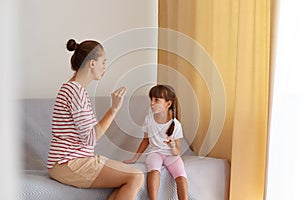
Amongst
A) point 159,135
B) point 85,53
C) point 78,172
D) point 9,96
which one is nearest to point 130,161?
point 159,135

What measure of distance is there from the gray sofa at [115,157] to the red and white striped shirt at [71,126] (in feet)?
0.37

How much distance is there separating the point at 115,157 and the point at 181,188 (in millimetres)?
445

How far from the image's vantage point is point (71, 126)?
2.02 metres

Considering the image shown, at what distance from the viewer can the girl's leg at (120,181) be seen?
6.35ft

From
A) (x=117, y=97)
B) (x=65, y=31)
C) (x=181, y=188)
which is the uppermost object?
(x=65, y=31)

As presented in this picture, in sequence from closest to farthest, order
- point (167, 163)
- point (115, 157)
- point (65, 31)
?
1. point (167, 163)
2. point (115, 157)
3. point (65, 31)

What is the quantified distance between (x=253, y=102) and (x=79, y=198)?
82cm

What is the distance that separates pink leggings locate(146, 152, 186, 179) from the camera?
7.00 feet

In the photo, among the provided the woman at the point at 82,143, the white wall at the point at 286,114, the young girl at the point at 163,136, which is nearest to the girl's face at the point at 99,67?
the woman at the point at 82,143

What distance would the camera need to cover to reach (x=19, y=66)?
3.40ft

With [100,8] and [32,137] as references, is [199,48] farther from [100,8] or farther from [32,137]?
[32,137]

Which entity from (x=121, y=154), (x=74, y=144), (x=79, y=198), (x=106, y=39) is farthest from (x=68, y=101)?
(x=106, y=39)

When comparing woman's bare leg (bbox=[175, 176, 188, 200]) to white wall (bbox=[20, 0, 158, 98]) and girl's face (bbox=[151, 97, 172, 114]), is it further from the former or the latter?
white wall (bbox=[20, 0, 158, 98])

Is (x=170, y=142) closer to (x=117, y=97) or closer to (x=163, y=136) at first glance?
(x=163, y=136)
